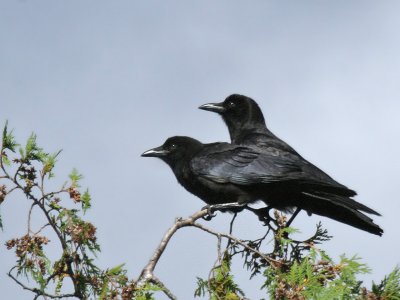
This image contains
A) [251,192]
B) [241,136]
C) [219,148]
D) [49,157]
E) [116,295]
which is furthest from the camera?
[241,136]

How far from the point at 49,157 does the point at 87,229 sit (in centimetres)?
61

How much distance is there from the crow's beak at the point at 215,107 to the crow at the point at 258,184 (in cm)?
189

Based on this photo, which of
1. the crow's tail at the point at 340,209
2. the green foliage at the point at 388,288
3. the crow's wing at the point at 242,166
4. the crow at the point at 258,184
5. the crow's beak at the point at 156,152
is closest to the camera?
the green foliage at the point at 388,288

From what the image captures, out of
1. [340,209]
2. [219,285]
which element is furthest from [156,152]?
[219,285]

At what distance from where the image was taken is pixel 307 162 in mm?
7680

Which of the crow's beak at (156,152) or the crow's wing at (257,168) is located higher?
the crow's beak at (156,152)

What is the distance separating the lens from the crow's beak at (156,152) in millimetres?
8508

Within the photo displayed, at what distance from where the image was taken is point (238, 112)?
9641 mm

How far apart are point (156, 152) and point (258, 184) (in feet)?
5.85

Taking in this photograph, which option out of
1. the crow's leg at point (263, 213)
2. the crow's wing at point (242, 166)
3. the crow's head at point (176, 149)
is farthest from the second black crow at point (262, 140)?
the crow's head at point (176, 149)

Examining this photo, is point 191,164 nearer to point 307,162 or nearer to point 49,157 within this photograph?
point 307,162

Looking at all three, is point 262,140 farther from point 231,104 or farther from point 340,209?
point 340,209

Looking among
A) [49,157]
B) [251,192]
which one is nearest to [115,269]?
[49,157]

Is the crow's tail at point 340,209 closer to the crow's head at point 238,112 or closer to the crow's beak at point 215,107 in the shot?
the crow's head at point 238,112
